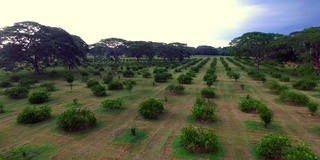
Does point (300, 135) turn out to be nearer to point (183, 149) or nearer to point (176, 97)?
point (183, 149)

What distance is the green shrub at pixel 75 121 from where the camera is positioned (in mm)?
12266

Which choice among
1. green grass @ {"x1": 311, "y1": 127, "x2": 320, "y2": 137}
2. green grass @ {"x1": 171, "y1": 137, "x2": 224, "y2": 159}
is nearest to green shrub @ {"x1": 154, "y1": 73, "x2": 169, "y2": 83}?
green grass @ {"x1": 311, "y1": 127, "x2": 320, "y2": 137}

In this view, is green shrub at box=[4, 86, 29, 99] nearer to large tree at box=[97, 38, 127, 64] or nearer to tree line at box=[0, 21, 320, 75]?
tree line at box=[0, 21, 320, 75]

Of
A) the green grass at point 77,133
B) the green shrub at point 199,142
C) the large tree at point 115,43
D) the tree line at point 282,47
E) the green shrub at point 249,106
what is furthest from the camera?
the large tree at point 115,43

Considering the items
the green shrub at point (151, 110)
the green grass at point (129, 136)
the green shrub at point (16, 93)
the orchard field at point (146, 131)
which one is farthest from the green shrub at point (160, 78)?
the green grass at point (129, 136)

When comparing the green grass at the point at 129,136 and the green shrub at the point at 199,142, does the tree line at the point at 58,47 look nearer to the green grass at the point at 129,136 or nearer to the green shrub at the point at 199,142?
the green grass at the point at 129,136

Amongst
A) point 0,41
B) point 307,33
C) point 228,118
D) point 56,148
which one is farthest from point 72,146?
point 307,33

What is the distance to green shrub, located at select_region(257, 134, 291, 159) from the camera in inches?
354

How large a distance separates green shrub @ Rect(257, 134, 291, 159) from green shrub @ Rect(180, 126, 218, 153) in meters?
1.85

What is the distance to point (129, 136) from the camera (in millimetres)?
11703

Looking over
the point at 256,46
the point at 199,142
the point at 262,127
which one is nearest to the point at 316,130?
the point at 262,127

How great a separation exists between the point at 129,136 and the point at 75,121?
9.84ft

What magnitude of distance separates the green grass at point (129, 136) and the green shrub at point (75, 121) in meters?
2.07

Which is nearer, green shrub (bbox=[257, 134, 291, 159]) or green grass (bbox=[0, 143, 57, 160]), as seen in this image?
green shrub (bbox=[257, 134, 291, 159])
